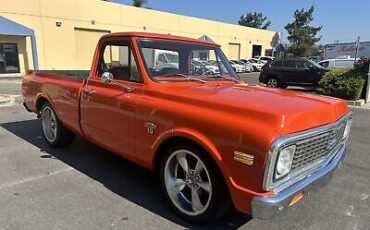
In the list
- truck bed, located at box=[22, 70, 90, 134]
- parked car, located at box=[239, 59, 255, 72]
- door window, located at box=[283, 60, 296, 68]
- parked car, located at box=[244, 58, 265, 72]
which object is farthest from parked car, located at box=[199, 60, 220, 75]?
parked car, located at box=[244, 58, 265, 72]

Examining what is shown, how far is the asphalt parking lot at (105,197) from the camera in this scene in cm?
346

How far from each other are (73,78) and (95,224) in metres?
2.57

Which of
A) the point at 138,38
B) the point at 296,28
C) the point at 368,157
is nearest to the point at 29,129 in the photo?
the point at 138,38

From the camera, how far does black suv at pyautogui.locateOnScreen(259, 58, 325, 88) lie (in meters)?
16.5

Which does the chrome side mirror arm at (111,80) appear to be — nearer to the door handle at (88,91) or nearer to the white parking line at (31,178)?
the door handle at (88,91)

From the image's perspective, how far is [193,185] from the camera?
3420mm

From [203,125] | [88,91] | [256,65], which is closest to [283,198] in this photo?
[203,125]

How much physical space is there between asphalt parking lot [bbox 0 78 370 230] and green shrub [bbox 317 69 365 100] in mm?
6971

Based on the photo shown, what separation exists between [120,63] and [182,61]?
2.60 ft

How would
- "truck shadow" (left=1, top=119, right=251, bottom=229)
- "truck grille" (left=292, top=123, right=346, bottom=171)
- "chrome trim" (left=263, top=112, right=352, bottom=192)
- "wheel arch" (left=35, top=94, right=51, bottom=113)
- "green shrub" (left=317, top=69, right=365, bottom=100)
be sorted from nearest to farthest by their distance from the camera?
"chrome trim" (left=263, top=112, right=352, bottom=192)
"truck grille" (left=292, top=123, right=346, bottom=171)
"truck shadow" (left=1, top=119, right=251, bottom=229)
"wheel arch" (left=35, top=94, right=51, bottom=113)
"green shrub" (left=317, top=69, right=365, bottom=100)

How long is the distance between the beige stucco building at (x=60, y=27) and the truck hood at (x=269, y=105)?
21.3 meters

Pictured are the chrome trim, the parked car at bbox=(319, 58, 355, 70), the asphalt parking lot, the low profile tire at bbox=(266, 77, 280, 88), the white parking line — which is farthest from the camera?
the parked car at bbox=(319, 58, 355, 70)

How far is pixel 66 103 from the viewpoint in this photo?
5145 mm

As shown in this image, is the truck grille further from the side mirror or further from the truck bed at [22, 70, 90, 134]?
the truck bed at [22, 70, 90, 134]
